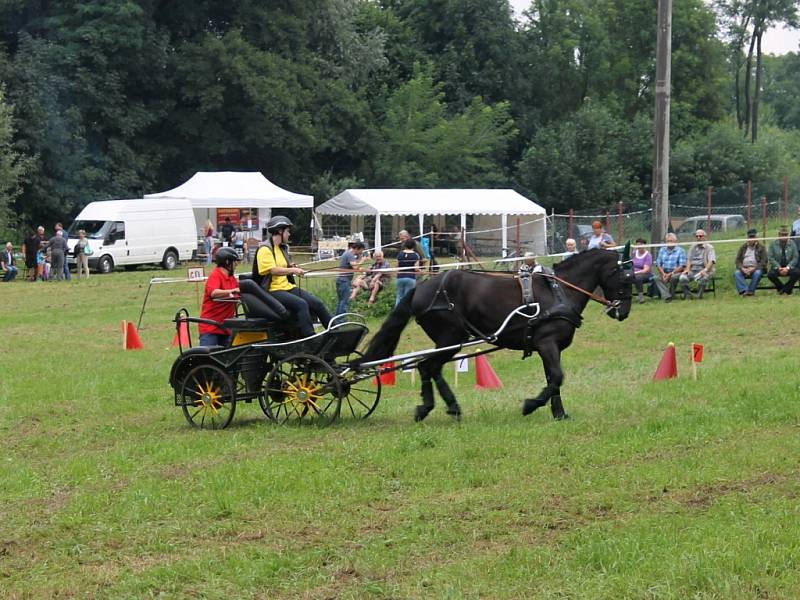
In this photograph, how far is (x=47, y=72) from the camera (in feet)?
163

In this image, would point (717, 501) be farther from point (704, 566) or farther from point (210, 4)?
point (210, 4)

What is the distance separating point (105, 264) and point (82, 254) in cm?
159

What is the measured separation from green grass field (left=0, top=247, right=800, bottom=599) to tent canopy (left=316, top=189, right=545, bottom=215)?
1123 inches

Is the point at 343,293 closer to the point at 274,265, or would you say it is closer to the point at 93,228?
the point at 274,265

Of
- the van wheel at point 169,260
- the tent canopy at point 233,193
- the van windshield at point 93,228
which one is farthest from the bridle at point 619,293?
the tent canopy at point 233,193

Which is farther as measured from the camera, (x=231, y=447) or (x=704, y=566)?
(x=231, y=447)

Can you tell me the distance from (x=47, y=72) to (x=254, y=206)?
1153cm

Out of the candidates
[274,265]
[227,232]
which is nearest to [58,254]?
[227,232]

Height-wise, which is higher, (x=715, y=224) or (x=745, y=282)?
(x=715, y=224)

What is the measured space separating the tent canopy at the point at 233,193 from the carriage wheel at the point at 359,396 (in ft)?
101

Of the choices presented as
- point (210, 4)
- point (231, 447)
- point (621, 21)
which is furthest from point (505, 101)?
point (231, 447)

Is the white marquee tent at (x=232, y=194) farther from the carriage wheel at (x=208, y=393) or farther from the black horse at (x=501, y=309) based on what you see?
the black horse at (x=501, y=309)

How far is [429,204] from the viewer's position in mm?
43375

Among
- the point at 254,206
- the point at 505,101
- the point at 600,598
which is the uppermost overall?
the point at 505,101
